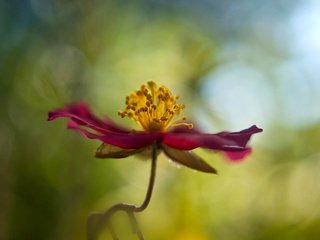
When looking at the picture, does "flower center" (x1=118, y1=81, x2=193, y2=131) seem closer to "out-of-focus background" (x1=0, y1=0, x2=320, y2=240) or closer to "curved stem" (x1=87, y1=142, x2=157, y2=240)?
"curved stem" (x1=87, y1=142, x2=157, y2=240)

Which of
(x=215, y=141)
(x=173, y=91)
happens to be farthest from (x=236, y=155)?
(x=173, y=91)

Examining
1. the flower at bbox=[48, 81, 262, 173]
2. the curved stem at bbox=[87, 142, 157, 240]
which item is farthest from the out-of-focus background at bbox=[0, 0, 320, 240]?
the curved stem at bbox=[87, 142, 157, 240]

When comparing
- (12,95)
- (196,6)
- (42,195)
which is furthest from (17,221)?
(196,6)

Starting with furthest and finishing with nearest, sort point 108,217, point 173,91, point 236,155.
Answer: point 173,91 → point 236,155 → point 108,217

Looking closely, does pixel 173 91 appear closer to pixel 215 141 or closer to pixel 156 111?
pixel 156 111

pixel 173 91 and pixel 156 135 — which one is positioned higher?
pixel 173 91

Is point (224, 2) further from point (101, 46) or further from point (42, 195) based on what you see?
point (42, 195)

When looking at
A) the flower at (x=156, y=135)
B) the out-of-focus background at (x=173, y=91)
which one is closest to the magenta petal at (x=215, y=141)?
the flower at (x=156, y=135)
